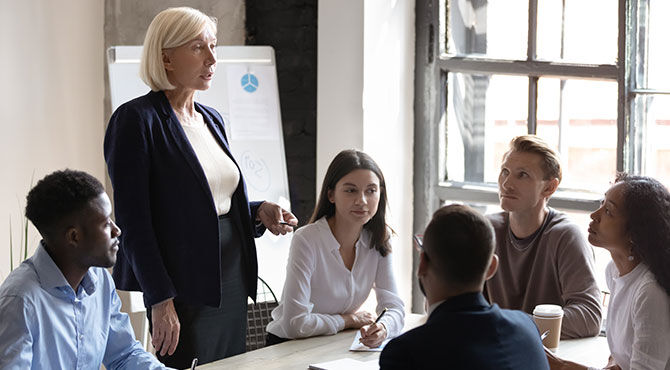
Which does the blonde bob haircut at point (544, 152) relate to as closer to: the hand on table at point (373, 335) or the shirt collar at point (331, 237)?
the shirt collar at point (331, 237)

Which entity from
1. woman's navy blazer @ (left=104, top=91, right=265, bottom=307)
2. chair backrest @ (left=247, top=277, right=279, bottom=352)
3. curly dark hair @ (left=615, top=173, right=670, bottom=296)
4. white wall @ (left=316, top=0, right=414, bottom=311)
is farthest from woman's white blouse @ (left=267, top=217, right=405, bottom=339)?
white wall @ (left=316, top=0, right=414, bottom=311)

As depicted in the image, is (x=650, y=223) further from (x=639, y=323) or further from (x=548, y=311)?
(x=548, y=311)

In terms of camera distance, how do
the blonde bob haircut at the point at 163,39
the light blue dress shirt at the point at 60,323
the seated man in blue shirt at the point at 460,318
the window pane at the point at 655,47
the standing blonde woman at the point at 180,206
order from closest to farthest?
1. the seated man in blue shirt at the point at 460,318
2. the light blue dress shirt at the point at 60,323
3. the standing blonde woman at the point at 180,206
4. the blonde bob haircut at the point at 163,39
5. the window pane at the point at 655,47

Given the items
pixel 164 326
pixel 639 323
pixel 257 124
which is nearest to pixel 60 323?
pixel 164 326

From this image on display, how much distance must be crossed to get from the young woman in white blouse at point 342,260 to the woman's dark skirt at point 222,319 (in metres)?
Result: 0.11

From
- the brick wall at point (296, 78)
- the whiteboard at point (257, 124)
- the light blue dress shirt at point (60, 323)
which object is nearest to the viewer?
the light blue dress shirt at point (60, 323)

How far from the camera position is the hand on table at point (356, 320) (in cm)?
261

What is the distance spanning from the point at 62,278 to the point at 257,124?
1812mm

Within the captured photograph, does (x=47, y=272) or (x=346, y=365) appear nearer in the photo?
(x=47, y=272)

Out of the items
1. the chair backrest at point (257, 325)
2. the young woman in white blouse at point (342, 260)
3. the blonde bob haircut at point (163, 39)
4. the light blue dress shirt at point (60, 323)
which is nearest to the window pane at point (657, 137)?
the young woman in white blouse at point (342, 260)

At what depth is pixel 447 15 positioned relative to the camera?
3.69m

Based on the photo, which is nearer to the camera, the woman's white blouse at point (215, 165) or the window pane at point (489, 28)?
the woman's white blouse at point (215, 165)

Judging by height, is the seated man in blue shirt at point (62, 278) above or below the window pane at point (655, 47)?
below

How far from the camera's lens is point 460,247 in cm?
157
